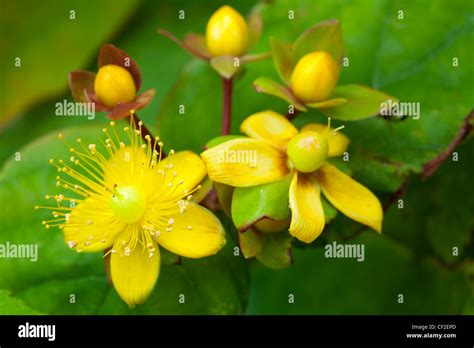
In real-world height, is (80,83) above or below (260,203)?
above

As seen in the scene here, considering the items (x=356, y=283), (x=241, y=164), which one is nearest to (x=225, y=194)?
(x=241, y=164)

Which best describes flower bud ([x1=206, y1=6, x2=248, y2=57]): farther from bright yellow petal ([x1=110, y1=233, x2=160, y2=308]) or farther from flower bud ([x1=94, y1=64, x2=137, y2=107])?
bright yellow petal ([x1=110, y1=233, x2=160, y2=308])

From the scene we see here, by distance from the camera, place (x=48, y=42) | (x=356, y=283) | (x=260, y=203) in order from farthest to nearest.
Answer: (x=48, y=42), (x=356, y=283), (x=260, y=203)

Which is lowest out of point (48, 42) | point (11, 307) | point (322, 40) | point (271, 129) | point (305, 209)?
point (11, 307)

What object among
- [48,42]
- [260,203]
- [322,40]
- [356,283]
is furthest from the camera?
[48,42]

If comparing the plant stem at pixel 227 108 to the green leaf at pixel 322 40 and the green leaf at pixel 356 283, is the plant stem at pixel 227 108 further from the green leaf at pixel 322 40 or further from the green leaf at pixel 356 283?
the green leaf at pixel 356 283

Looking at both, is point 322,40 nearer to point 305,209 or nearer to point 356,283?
point 305,209

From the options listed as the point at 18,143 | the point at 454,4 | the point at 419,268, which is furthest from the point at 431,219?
the point at 18,143
